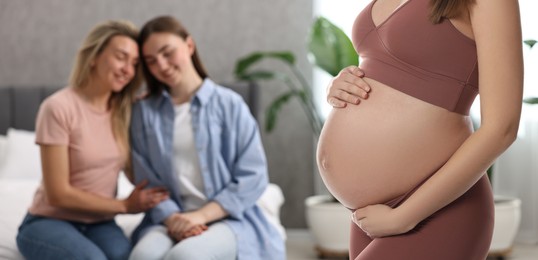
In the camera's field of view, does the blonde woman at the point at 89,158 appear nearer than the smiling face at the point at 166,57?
Yes

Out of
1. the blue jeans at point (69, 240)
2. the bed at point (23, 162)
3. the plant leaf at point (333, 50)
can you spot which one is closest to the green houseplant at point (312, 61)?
the plant leaf at point (333, 50)

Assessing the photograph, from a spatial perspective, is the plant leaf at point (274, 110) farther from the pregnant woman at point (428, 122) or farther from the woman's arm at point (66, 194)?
the pregnant woman at point (428, 122)

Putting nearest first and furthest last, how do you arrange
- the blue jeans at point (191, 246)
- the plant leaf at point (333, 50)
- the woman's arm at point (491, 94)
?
the woman's arm at point (491, 94)
the blue jeans at point (191, 246)
the plant leaf at point (333, 50)

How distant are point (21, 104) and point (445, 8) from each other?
123 inches

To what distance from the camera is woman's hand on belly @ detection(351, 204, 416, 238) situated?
3.68ft

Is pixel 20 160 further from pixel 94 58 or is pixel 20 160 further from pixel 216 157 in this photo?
pixel 216 157

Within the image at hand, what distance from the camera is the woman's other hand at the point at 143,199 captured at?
2283mm

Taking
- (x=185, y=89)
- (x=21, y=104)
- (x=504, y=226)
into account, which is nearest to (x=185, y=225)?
(x=185, y=89)

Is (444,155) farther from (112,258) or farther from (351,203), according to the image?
(112,258)

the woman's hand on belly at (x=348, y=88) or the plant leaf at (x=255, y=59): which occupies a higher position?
the woman's hand on belly at (x=348, y=88)

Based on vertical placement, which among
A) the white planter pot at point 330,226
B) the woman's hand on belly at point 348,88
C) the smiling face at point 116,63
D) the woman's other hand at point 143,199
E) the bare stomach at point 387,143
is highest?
the woman's hand on belly at point 348,88

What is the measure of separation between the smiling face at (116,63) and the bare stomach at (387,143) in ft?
4.15

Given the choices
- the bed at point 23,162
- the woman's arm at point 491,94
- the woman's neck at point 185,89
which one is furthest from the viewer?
the bed at point 23,162

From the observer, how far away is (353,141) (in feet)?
3.98
